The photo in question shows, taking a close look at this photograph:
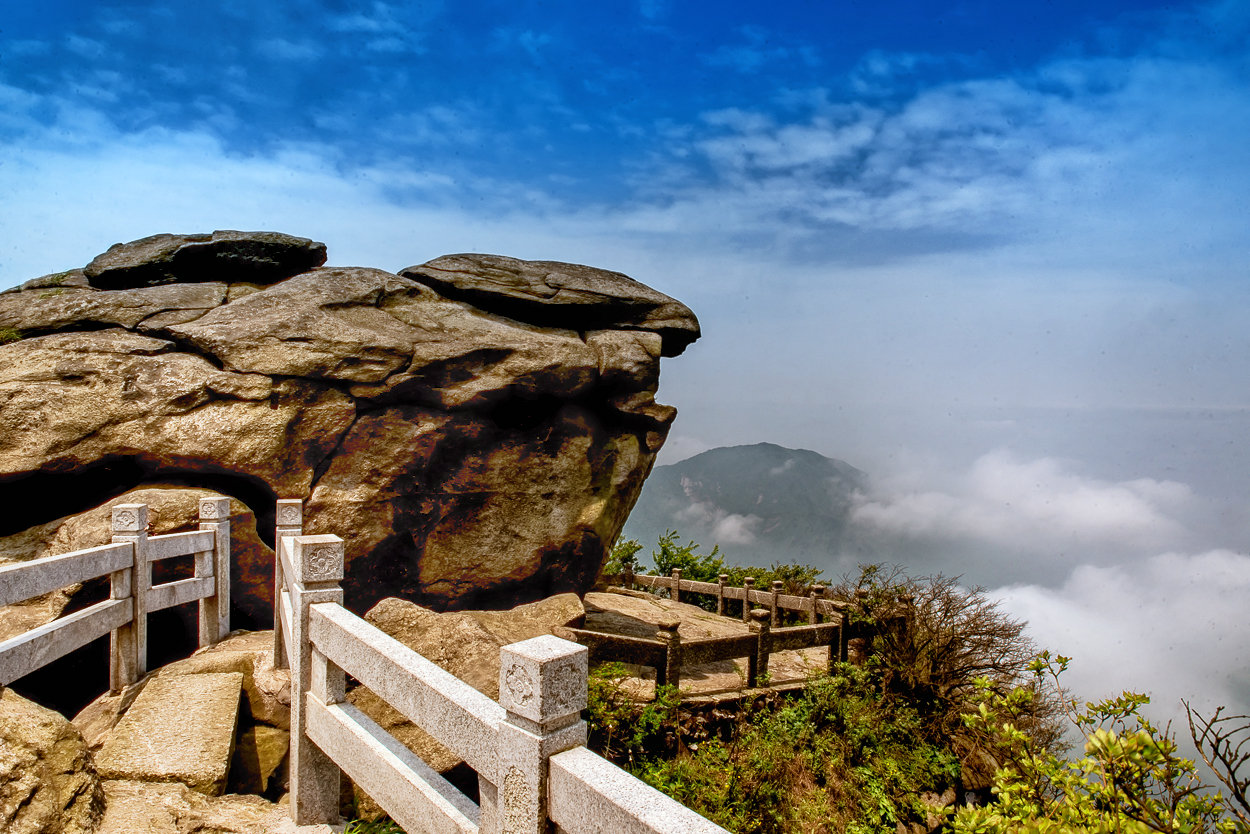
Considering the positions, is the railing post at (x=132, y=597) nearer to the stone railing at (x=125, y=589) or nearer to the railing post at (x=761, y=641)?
the stone railing at (x=125, y=589)

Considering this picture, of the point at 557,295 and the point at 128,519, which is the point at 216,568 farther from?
the point at 557,295

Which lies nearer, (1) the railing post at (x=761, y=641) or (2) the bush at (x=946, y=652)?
(1) the railing post at (x=761, y=641)

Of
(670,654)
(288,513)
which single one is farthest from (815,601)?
(288,513)

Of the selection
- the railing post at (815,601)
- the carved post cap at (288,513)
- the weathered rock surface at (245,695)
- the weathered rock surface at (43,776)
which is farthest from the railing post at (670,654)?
the weathered rock surface at (43,776)

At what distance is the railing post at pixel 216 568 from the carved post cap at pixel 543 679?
643 cm

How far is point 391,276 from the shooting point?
11.4 metres

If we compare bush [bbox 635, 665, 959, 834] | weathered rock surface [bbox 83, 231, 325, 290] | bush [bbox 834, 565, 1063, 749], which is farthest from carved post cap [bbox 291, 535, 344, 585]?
weathered rock surface [bbox 83, 231, 325, 290]

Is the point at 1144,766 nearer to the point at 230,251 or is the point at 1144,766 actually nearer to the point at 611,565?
the point at 230,251

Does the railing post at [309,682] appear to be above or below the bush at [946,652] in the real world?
above

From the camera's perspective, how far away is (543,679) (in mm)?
2236

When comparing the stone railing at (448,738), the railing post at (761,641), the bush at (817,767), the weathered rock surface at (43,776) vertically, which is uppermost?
the stone railing at (448,738)

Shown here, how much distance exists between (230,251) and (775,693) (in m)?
11.8

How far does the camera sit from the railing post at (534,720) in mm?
2275

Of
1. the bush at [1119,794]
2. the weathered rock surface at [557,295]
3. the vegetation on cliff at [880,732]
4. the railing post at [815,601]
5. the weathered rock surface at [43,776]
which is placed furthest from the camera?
the railing post at [815,601]
